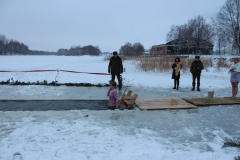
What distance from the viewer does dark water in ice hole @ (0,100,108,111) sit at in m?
6.55

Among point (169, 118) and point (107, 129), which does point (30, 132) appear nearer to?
point (107, 129)

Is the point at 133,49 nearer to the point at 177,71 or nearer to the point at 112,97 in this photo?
the point at 177,71

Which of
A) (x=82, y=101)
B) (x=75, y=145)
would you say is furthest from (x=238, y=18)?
(x=75, y=145)

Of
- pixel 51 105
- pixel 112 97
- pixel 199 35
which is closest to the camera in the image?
pixel 112 97

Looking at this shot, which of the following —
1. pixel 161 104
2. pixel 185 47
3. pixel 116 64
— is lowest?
pixel 161 104

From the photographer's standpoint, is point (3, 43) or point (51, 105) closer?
point (51, 105)

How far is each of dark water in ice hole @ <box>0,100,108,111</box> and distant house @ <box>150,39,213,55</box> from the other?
38.3 metres

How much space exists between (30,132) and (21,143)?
0.51m

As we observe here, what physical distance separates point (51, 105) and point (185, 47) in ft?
184

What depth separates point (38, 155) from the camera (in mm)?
3246

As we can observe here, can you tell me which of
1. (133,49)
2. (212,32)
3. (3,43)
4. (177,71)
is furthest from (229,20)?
(3,43)

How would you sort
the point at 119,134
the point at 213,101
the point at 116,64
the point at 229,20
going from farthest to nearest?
the point at 229,20 < the point at 116,64 < the point at 213,101 < the point at 119,134

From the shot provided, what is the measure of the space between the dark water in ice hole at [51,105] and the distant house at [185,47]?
38.3 meters

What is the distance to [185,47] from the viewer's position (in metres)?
57.4
